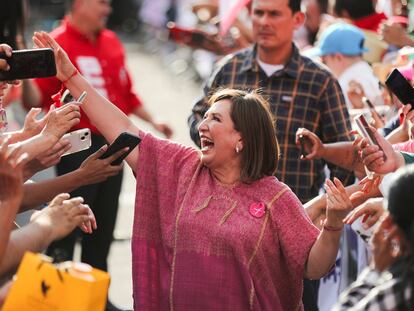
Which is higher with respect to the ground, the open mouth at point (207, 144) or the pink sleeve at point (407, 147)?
the open mouth at point (207, 144)

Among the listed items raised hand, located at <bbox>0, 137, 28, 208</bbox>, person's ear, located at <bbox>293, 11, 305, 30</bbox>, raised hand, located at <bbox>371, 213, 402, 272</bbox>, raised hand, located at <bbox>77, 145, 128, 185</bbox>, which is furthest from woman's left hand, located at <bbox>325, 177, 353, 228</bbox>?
person's ear, located at <bbox>293, 11, 305, 30</bbox>

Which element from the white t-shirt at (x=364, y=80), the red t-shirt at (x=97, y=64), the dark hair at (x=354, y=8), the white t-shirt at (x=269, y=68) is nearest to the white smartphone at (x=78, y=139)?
the white t-shirt at (x=269, y=68)

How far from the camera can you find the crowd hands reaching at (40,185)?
4.61 meters

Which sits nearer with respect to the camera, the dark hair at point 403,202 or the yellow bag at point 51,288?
the dark hair at point 403,202

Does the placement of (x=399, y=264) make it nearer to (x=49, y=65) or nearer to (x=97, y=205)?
(x=49, y=65)

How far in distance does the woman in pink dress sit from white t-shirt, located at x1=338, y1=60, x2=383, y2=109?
126 inches

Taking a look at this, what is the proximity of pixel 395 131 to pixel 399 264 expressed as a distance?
2.94m

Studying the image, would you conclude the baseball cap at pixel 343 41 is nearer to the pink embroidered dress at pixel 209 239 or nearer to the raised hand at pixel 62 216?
the pink embroidered dress at pixel 209 239

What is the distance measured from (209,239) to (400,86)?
1.30 metres

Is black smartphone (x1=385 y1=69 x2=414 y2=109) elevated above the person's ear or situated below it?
above

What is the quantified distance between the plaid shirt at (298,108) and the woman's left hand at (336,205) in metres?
1.91

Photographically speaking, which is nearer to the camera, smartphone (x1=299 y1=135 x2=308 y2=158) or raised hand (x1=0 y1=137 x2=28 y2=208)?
raised hand (x1=0 y1=137 x2=28 y2=208)

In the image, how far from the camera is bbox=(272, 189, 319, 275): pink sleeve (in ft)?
17.7

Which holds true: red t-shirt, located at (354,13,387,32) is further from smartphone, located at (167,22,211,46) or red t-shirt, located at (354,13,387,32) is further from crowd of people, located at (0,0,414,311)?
crowd of people, located at (0,0,414,311)
